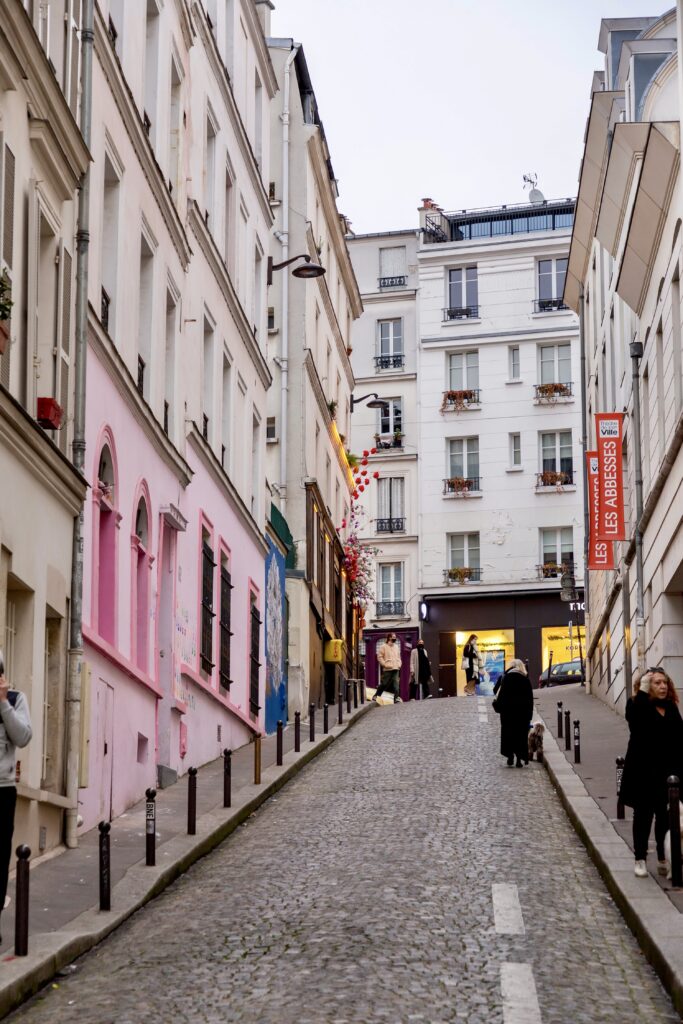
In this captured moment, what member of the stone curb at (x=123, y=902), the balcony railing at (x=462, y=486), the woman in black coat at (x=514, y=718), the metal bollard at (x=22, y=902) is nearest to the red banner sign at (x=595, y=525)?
the woman in black coat at (x=514, y=718)

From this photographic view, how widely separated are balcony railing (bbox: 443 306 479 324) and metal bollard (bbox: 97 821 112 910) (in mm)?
46300

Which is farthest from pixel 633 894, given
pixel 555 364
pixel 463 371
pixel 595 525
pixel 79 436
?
pixel 463 371

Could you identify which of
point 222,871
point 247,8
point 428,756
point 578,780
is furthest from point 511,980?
point 247,8

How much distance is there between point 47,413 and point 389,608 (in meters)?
42.1

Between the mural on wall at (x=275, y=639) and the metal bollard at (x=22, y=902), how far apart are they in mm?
18130

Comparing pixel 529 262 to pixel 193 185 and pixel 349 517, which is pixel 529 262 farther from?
pixel 193 185

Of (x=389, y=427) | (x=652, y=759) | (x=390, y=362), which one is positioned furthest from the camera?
(x=390, y=362)

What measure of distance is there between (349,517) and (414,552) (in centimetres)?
1188

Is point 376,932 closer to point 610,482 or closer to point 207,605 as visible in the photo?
point 207,605

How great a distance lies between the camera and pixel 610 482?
27.9 metres

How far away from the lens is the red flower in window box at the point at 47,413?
43.0ft

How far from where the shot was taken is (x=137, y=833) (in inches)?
581

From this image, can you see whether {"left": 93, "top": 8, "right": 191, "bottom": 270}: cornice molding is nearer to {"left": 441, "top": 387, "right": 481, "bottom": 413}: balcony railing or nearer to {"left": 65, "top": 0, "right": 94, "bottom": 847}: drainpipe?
{"left": 65, "top": 0, "right": 94, "bottom": 847}: drainpipe

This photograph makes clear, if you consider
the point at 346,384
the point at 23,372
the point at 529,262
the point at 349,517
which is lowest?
the point at 23,372
